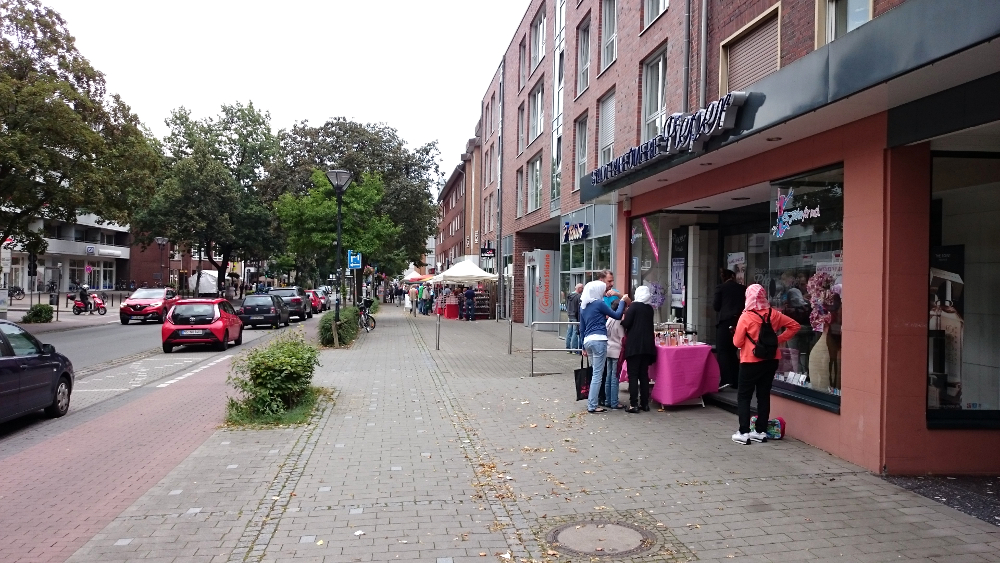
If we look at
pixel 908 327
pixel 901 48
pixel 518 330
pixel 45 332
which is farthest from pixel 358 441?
pixel 45 332

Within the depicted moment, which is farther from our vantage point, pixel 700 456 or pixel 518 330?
pixel 518 330

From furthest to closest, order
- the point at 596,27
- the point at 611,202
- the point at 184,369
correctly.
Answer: the point at 596,27 < the point at 184,369 < the point at 611,202

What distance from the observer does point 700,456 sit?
268 inches

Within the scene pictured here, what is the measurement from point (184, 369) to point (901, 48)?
14.0 meters

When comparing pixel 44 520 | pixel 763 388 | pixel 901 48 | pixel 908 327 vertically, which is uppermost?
pixel 901 48

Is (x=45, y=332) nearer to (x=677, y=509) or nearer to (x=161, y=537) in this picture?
(x=161, y=537)

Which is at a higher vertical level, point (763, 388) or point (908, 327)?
point (908, 327)

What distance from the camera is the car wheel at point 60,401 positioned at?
9227 millimetres

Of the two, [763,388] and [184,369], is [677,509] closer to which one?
[763,388]

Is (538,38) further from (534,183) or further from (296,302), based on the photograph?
(296,302)

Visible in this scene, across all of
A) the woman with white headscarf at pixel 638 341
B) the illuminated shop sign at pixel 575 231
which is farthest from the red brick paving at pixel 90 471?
the illuminated shop sign at pixel 575 231

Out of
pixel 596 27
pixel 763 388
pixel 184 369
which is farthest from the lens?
pixel 596 27

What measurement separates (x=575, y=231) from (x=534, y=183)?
295 inches

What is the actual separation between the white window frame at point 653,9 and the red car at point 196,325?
1279cm
